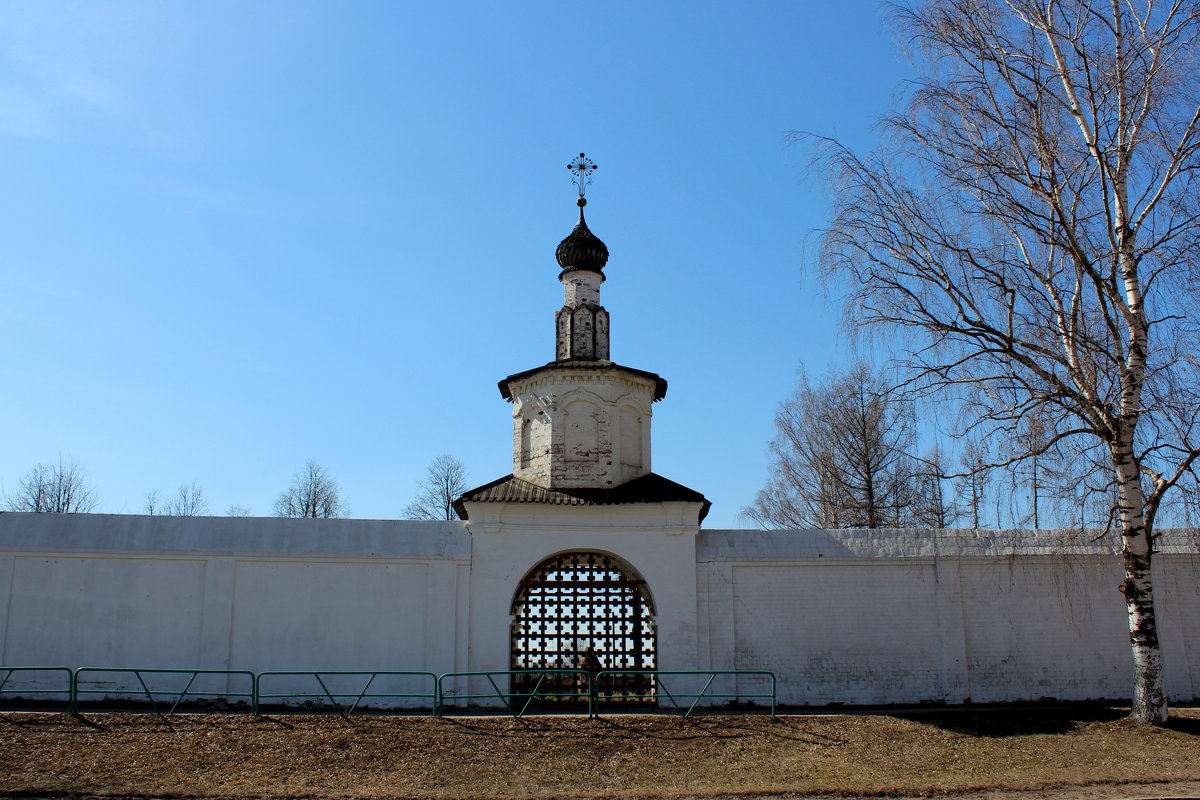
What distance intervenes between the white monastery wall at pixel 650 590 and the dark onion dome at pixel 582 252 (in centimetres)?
530

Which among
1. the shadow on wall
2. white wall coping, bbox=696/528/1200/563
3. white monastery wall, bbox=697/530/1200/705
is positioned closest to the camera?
the shadow on wall

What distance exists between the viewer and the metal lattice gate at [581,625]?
52.6 feet

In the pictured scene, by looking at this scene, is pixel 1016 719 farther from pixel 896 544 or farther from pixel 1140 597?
pixel 896 544

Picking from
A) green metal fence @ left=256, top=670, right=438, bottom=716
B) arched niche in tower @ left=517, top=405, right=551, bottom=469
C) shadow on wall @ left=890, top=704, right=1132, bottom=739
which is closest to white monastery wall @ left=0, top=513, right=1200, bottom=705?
green metal fence @ left=256, top=670, right=438, bottom=716

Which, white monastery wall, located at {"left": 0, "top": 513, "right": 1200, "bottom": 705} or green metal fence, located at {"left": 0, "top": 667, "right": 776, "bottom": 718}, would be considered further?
white monastery wall, located at {"left": 0, "top": 513, "right": 1200, "bottom": 705}

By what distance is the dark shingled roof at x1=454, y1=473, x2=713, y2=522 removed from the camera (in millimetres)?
16234

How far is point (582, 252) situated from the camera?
19016mm

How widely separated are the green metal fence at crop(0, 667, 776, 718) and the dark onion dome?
313 inches

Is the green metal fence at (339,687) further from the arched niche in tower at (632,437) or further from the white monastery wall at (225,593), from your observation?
the arched niche in tower at (632,437)

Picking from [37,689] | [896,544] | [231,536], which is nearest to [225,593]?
[231,536]

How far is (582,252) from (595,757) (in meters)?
10.1

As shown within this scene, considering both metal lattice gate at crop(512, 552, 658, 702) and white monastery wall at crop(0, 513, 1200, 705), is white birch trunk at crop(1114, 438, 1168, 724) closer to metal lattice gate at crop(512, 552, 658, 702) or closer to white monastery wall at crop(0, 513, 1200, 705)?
white monastery wall at crop(0, 513, 1200, 705)

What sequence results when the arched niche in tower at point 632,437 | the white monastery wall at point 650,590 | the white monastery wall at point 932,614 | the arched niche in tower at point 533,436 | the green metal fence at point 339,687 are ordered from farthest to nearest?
1. the arched niche in tower at point 632,437
2. the arched niche in tower at point 533,436
3. the white monastery wall at point 932,614
4. the white monastery wall at point 650,590
5. the green metal fence at point 339,687

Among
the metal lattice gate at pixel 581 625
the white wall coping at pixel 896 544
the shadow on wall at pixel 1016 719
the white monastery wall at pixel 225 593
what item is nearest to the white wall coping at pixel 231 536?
the white monastery wall at pixel 225 593
